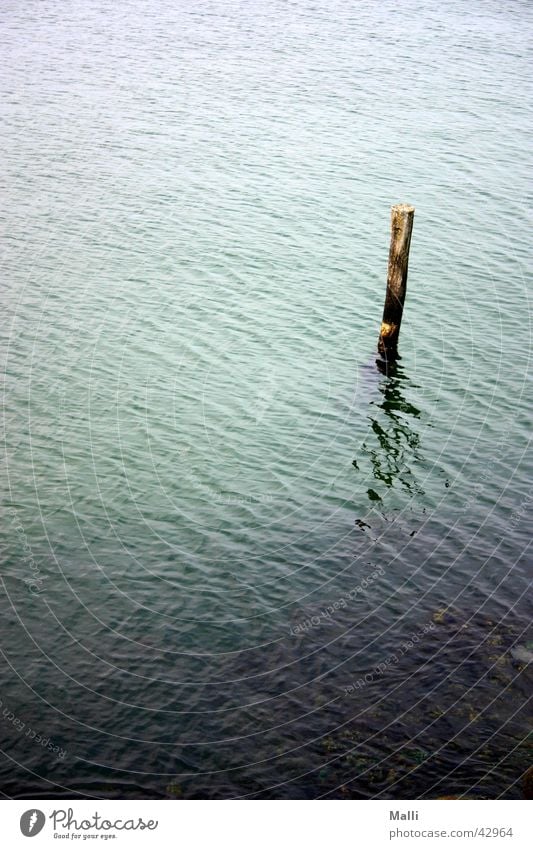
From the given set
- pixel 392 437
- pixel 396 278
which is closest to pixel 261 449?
pixel 392 437

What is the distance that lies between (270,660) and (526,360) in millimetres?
17144

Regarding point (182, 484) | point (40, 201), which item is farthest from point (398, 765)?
point (40, 201)

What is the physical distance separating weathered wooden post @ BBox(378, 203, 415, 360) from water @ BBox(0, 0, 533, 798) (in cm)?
87

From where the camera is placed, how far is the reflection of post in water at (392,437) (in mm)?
28391

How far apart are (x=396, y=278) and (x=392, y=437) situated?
573 centimetres

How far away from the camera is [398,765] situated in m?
18.6

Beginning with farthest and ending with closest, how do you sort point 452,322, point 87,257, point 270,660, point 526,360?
point 87,257 < point 452,322 < point 526,360 < point 270,660

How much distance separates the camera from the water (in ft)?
64.3

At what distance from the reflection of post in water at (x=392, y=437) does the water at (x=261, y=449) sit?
0.39ft
